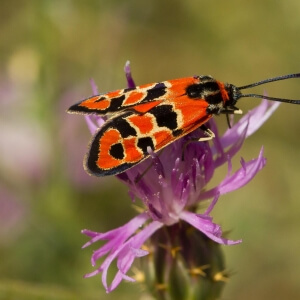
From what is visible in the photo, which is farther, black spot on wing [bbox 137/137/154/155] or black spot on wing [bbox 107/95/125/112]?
black spot on wing [bbox 107/95/125/112]

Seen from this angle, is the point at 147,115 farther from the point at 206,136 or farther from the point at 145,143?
the point at 206,136

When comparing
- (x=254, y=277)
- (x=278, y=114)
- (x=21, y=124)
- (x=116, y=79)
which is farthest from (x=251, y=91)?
(x=21, y=124)

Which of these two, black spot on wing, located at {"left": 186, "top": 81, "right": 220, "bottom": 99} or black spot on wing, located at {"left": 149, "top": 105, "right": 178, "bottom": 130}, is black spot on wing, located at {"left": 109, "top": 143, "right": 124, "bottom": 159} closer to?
black spot on wing, located at {"left": 149, "top": 105, "right": 178, "bottom": 130}

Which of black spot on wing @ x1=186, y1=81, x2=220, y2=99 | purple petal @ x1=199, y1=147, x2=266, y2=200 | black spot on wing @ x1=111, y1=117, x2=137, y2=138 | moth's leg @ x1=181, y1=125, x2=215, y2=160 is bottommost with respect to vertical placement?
purple petal @ x1=199, y1=147, x2=266, y2=200

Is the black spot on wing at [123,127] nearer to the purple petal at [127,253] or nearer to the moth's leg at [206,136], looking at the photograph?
the moth's leg at [206,136]

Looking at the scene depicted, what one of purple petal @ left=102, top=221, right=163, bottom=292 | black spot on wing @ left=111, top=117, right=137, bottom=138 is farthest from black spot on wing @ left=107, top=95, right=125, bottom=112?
purple petal @ left=102, top=221, right=163, bottom=292

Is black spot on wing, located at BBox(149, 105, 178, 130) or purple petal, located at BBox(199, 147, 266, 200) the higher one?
black spot on wing, located at BBox(149, 105, 178, 130)
